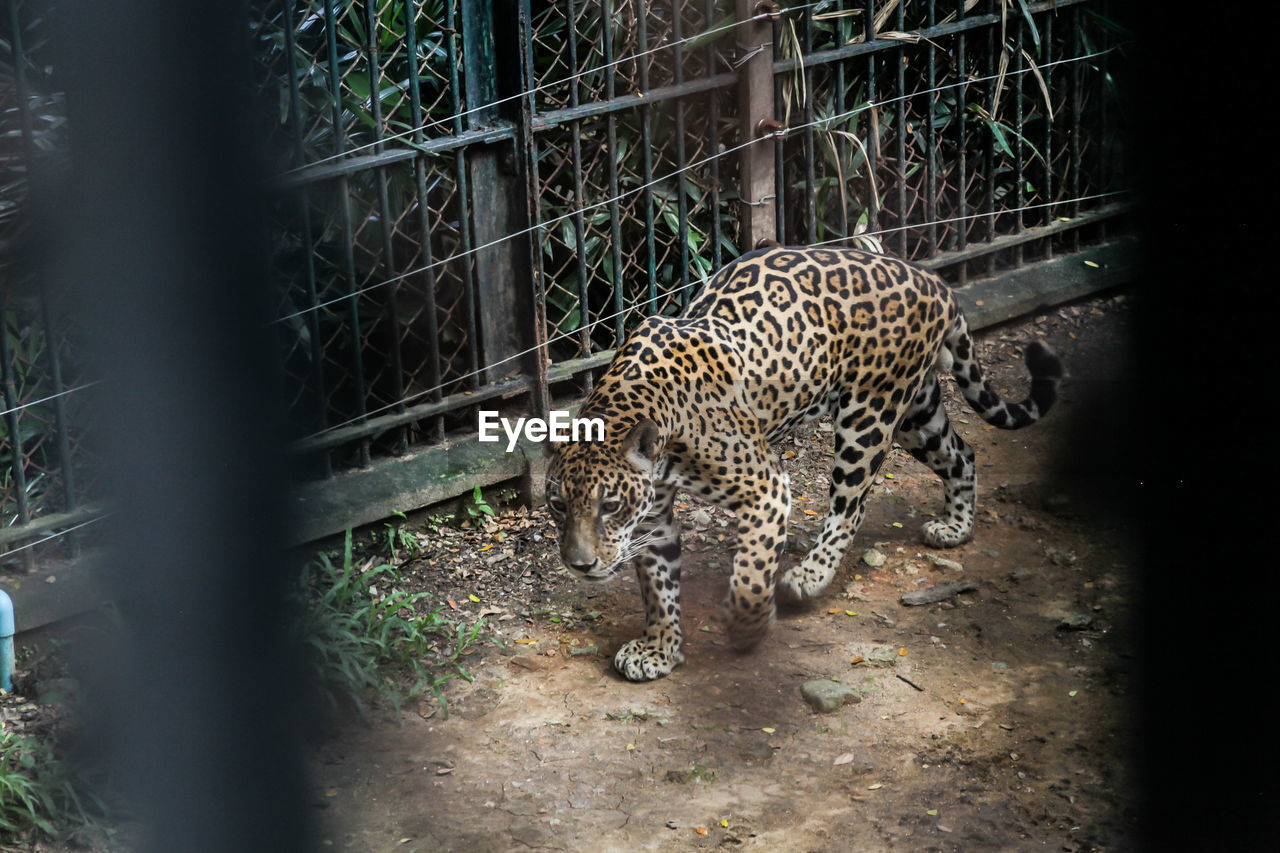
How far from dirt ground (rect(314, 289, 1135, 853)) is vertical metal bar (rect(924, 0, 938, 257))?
1021mm

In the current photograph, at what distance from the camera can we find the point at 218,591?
0.69m

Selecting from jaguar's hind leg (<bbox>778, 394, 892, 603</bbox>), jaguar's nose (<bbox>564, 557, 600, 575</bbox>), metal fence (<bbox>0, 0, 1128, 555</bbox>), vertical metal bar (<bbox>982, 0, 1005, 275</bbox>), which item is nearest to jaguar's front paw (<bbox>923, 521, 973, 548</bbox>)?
jaguar's hind leg (<bbox>778, 394, 892, 603</bbox>)

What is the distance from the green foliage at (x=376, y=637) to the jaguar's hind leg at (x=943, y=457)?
1.37 m

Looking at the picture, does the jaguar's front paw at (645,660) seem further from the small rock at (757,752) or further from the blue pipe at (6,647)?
the blue pipe at (6,647)

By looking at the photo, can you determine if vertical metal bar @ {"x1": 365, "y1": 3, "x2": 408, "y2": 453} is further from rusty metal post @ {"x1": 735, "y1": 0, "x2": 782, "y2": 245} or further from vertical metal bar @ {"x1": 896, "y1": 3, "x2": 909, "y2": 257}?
vertical metal bar @ {"x1": 896, "y1": 3, "x2": 909, "y2": 257}

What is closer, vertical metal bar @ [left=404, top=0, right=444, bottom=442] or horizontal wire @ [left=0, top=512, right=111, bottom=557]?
horizontal wire @ [left=0, top=512, right=111, bottom=557]

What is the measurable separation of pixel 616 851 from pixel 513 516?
1740 millimetres

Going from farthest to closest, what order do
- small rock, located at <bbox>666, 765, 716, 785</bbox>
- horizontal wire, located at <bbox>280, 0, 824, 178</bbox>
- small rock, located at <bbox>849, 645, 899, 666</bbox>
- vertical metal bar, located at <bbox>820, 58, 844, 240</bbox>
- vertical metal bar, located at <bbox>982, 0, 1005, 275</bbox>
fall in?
1. vertical metal bar, located at <bbox>982, 0, 1005, 275</bbox>
2. vertical metal bar, located at <bbox>820, 58, 844, 240</bbox>
3. horizontal wire, located at <bbox>280, 0, 824, 178</bbox>
4. small rock, located at <bbox>849, 645, 899, 666</bbox>
5. small rock, located at <bbox>666, 765, 716, 785</bbox>

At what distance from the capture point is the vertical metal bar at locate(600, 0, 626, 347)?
4009 millimetres

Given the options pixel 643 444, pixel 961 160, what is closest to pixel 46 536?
pixel 643 444

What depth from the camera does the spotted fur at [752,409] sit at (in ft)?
10.4

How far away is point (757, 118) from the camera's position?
14.3 feet

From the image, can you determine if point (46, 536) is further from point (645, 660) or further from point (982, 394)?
point (982, 394)
